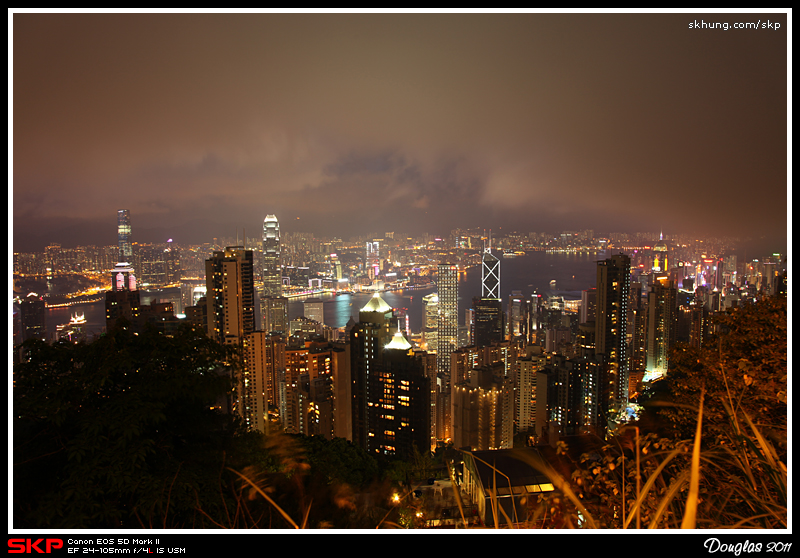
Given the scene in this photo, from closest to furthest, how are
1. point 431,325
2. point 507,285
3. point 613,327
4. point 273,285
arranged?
1. point 273,285
2. point 507,285
3. point 613,327
4. point 431,325

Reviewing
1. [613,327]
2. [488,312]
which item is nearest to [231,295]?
[488,312]

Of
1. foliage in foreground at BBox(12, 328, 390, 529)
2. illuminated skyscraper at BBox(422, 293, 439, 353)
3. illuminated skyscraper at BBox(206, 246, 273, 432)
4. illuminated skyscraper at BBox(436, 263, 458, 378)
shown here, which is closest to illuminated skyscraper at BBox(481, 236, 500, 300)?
illuminated skyscraper at BBox(436, 263, 458, 378)

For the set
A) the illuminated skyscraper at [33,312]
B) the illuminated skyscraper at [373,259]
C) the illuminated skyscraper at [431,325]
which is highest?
the illuminated skyscraper at [373,259]

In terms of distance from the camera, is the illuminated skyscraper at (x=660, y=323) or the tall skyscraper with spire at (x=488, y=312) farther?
the tall skyscraper with spire at (x=488, y=312)

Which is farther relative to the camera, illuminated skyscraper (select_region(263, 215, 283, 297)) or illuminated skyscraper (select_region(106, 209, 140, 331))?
illuminated skyscraper (select_region(263, 215, 283, 297))

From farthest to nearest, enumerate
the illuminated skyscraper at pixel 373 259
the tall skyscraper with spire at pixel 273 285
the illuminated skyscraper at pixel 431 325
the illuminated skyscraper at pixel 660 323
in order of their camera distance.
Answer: the illuminated skyscraper at pixel 431 325 < the illuminated skyscraper at pixel 660 323 < the illuminated skyscraper at pixel 373 259 < the tall skyscraper with spire at pixel 273 285

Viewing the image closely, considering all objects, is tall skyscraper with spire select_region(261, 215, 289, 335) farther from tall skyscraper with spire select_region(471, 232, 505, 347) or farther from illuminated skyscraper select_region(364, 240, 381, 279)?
tall skyscraper with spire select_region(471, 232, 505, 347)

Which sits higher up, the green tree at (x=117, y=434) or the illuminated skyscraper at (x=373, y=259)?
the illuminated skyscraper at (x=373, y=259)

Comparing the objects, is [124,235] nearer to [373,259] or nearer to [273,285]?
[273,285]

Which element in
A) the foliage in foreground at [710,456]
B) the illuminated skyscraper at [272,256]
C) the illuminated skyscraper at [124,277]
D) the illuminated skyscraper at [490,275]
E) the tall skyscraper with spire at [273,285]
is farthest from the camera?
the illuminated skyscraper at [490,275]

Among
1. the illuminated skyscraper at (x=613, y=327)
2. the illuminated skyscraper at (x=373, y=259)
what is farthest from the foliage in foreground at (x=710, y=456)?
the illuminated skyscraper at (x=613, y=327)
